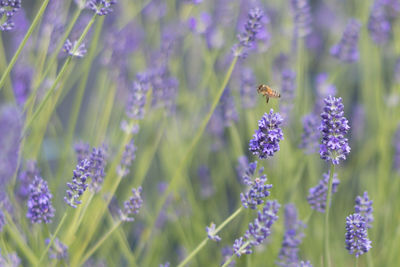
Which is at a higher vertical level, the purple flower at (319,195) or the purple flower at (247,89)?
the purple flower at (247,89)

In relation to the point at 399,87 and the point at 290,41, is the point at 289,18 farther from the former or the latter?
the point at 399,87

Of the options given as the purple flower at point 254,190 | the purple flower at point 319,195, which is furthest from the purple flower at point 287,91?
the purple flower at point 254,190

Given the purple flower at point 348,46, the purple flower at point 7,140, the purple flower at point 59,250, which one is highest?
the purple flower at point 348,46

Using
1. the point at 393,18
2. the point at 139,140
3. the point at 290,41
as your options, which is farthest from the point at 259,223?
the point at 290,41

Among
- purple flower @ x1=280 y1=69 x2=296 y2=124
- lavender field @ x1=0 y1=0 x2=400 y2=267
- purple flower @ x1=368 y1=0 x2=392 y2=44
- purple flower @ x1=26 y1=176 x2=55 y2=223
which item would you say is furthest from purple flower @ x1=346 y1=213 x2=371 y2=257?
purple flower @ x1=368 y1=0 x2=392 y2=44

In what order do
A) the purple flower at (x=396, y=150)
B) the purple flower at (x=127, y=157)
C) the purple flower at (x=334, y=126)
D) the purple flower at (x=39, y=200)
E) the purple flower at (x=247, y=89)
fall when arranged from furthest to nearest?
the purple flower at (x=396, y=150) → the purple flower at (x=247, y=89) → the purple flower at (x=127, y=157) → the purple flower at (x=39, y=200) → the purple flower at (x=334, y=126)

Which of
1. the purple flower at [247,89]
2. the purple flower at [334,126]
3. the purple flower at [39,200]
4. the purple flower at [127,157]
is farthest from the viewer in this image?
the purple flower at [247,89]

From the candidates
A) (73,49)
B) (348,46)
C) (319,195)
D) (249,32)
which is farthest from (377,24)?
Answer: (73,49)

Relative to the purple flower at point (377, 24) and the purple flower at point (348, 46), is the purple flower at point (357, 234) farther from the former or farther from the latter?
the purple flower at point (377, 24)

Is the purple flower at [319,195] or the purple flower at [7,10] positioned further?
the purple flower at [319,195]
